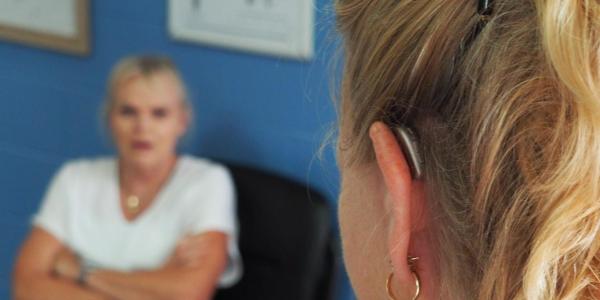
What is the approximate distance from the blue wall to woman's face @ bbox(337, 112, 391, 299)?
1.22m

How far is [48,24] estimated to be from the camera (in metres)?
2.89

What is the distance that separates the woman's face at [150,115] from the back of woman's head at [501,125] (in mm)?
1758

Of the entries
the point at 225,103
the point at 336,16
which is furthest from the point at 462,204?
the point at 225,103

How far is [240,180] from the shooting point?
2393 mm

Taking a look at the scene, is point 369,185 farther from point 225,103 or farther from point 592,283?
point 225,103

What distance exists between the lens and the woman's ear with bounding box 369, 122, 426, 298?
0.71 metres

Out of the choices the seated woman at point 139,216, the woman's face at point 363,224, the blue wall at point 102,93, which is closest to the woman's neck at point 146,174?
the seated woman at point 139,216

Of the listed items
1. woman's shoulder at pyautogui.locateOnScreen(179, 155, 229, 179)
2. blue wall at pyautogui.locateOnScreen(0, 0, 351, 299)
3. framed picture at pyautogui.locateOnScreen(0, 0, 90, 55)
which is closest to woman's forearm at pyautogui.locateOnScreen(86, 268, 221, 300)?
woman's shoulder at pyautogui.locateOnScreen(179, 155, 229, 179)

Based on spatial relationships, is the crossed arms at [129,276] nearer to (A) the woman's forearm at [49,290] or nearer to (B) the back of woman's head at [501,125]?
(A) the woman's forearm at [49,290]

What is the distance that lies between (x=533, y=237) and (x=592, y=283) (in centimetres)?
5

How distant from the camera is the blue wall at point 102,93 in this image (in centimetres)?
240

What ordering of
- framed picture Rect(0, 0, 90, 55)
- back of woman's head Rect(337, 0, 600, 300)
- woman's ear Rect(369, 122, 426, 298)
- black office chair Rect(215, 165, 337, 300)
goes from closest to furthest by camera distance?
back of woman's head Rect(337, 0, 600, 300)
woman's ear Rect(369, 122, 426, 298)
black office chair Rect(215, 165, 337, 300)
framed picture Rect(0, 0, 90, 55)

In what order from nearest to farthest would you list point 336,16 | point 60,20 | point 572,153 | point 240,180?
point 572,153
point 336,16
point 240,180
point 60,20

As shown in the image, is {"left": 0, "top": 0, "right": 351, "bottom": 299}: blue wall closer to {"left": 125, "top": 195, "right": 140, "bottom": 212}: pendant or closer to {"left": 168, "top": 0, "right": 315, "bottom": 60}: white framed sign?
{"left": 168, "top": 0, "right": 315, "bottom": 60}: white framed sign
